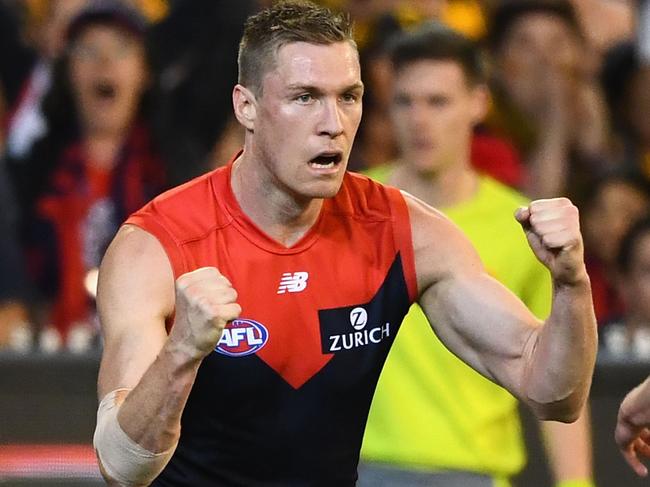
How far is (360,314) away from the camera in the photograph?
4809mm

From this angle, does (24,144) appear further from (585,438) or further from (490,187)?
(585,438)

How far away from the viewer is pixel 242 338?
183 inches

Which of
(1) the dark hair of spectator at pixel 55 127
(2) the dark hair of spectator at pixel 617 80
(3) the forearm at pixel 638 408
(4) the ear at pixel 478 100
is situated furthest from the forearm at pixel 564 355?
(2) the dark hair of spectator at pixel 617 80

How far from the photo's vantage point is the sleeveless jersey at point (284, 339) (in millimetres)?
4672

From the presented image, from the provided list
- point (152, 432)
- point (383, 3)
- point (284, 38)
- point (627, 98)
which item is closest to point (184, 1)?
point (383, 3)

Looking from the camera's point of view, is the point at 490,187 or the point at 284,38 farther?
the point at 490,187

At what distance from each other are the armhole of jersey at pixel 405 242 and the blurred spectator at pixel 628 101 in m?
3.99

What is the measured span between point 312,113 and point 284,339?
632 millimetres

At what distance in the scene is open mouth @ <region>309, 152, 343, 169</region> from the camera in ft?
15.0

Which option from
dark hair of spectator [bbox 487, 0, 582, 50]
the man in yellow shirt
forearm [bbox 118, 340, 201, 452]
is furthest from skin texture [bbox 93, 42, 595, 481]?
dark hair of spectator [bbox 487, 0, 582, 50]

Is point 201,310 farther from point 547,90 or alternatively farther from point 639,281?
point 547,90

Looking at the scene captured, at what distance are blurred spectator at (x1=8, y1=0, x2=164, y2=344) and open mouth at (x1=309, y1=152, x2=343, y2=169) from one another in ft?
10.9

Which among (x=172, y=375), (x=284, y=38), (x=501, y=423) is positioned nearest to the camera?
(x=172, y=375)

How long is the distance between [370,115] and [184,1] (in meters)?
1.17
